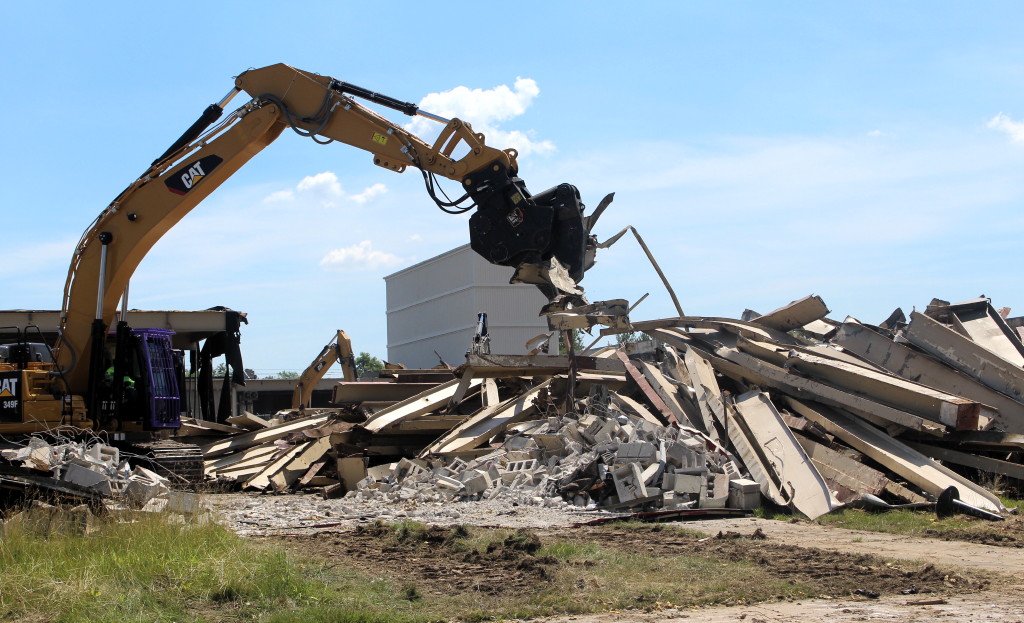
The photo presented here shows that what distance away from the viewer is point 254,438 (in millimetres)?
16672

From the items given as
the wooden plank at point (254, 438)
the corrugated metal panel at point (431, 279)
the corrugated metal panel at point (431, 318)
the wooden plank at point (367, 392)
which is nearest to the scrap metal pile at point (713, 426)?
the wooden plank at point (254, 438)

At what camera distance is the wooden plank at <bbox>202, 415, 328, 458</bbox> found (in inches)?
647

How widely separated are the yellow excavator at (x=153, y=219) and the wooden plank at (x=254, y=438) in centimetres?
440

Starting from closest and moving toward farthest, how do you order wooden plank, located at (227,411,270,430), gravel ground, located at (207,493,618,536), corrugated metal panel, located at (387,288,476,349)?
gravel ground, located at (207,493,618,536)
wooden plank, located at (227,411,270,430)
corrugated metal panel, located at (387,288,476,349)

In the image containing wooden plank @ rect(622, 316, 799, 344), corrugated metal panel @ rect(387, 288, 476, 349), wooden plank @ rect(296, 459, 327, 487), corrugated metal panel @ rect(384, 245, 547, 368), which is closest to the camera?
wooden plank @ rect(296, 459, 327, 487)

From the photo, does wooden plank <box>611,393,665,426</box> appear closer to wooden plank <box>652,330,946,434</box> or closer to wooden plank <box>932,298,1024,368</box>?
wooden plank <box>652,330,946,434</box>

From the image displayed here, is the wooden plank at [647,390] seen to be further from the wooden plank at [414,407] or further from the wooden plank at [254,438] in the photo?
the wooden plank at [254,438]

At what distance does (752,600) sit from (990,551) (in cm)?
307

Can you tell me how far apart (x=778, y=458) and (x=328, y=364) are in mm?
15106

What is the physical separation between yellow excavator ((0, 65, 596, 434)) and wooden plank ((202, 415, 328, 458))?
440cm

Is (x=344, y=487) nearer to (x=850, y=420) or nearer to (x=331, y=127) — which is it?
(x=331, y=127)

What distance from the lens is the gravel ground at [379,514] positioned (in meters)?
9.62

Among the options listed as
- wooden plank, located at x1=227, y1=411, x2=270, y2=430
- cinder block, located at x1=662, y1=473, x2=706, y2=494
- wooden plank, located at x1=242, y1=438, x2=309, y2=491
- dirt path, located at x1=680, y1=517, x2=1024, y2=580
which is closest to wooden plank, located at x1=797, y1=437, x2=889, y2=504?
dirt path, located at x1=680, y1=517, x2=1024, y2=580

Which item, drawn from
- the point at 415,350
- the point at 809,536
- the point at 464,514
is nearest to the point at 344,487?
the point at 464,514
